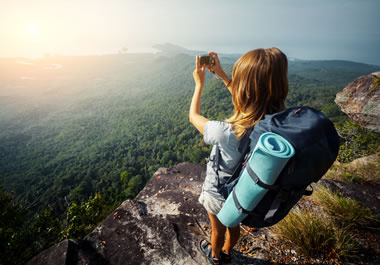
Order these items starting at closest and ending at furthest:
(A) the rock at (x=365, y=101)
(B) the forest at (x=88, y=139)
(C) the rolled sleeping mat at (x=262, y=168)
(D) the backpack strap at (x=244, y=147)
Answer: (C) the rolled sleeping mat at (x=262, y=168) < (D) the backpack strap at (x=244, y=147) < (A) the rock at (x=365, y=101) < (B) the forest at (x=88, y=139)

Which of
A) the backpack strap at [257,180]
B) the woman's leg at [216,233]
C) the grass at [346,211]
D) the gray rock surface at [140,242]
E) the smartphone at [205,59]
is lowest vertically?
the gray rock surface at [140,242]

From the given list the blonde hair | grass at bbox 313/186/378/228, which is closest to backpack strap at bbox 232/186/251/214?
the blonde hair

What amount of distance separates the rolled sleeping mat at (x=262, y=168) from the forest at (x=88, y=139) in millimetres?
1271

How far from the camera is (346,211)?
236 cm

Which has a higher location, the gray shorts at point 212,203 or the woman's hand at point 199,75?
the woman's hand at point 199,75

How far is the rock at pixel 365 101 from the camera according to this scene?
452cm

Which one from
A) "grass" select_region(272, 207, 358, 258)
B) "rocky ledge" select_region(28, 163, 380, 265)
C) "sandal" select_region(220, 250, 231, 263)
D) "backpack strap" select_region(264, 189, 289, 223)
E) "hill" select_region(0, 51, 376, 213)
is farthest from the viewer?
"hill" select_region(0, 51, 376, 213)

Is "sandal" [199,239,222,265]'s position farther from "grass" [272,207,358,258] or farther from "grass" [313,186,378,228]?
"grass" [313,186,378,228]

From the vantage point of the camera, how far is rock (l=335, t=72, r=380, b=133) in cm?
452

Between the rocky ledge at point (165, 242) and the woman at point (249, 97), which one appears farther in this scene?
the rocky ledge at point (165, 242)

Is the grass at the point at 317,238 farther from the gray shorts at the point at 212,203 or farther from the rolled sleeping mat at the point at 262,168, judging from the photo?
the rolled sleeping mat at the point at 262,168

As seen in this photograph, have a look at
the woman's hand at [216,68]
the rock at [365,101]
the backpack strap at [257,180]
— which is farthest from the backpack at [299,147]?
the rock at [365,101]

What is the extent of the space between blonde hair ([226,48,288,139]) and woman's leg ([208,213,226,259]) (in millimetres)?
961

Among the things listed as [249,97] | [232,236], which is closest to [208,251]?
[232,236]
